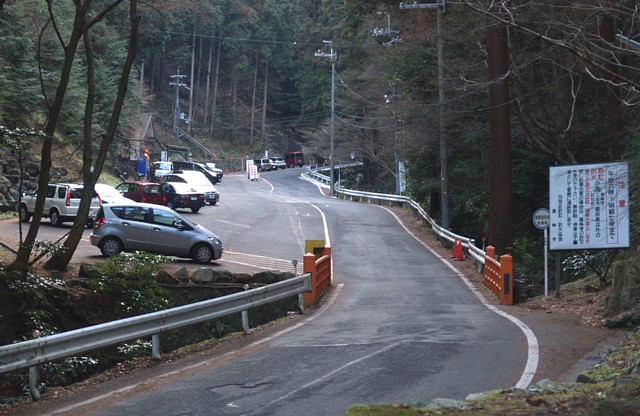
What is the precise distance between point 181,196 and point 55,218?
8.93 m

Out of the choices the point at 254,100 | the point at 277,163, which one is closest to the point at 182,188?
the point at 277,163

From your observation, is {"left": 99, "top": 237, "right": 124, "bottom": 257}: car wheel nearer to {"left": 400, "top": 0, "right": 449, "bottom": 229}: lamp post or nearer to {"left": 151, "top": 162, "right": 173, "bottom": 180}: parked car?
{"left": 400, "top": 0, "right": 449, "bottom": 229}: lamp post

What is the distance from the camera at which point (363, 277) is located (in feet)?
83.7

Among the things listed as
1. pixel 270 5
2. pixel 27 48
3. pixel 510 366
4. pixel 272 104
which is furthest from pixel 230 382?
pixel 272 104

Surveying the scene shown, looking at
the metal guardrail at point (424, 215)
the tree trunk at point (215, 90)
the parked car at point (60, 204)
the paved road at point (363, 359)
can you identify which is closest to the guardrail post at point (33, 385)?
the paved road at point (363, 359)

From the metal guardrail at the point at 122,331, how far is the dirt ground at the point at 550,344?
49 cm

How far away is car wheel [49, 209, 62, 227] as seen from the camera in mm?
32875

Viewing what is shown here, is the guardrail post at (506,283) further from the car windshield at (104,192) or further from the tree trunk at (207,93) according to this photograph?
the tree trunk at (207,93)

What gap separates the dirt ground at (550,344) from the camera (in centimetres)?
1073

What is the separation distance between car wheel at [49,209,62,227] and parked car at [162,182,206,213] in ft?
28.0

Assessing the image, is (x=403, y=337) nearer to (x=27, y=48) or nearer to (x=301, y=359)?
(x=301, y=359)

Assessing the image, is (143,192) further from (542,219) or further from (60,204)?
(542,219)

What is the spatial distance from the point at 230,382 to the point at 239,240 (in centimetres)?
2267

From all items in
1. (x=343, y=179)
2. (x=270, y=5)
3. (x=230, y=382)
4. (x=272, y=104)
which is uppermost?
(x=270, y=5)
